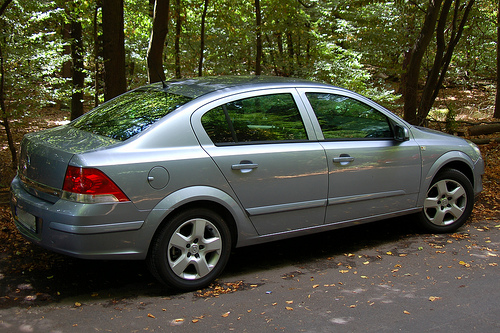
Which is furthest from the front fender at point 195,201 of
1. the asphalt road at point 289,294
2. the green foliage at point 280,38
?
the green foliage at point 280,38

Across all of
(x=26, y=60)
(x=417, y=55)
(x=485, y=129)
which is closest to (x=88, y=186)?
(x=26, y=60)

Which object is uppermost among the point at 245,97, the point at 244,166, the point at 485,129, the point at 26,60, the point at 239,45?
the point at 239,45

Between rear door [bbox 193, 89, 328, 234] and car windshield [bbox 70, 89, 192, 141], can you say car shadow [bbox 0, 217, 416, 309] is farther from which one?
car windshield [bbox 70, 89, 192, 141]

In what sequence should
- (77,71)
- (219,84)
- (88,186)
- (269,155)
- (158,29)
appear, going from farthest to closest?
1. (77,71)
2. (158,29)
3. (219,84)
4. (269,155)
5. (88,186)

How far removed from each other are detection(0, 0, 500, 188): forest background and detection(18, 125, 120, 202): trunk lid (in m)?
3.81

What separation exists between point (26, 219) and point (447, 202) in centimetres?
446

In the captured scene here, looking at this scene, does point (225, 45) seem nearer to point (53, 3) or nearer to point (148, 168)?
point (53, 3)

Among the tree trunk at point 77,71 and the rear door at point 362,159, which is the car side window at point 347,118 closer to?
the rear door at point 362,159

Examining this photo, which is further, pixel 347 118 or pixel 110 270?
pixel 347 118

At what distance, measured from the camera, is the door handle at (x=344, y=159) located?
15.5ft

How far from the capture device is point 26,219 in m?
3.96

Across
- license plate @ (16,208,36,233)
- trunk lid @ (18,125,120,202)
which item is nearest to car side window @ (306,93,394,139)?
trunk lid @ (18,125,120,202)

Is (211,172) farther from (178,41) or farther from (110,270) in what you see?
(178,41)

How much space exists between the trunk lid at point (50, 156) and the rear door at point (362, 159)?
2.07 meters
